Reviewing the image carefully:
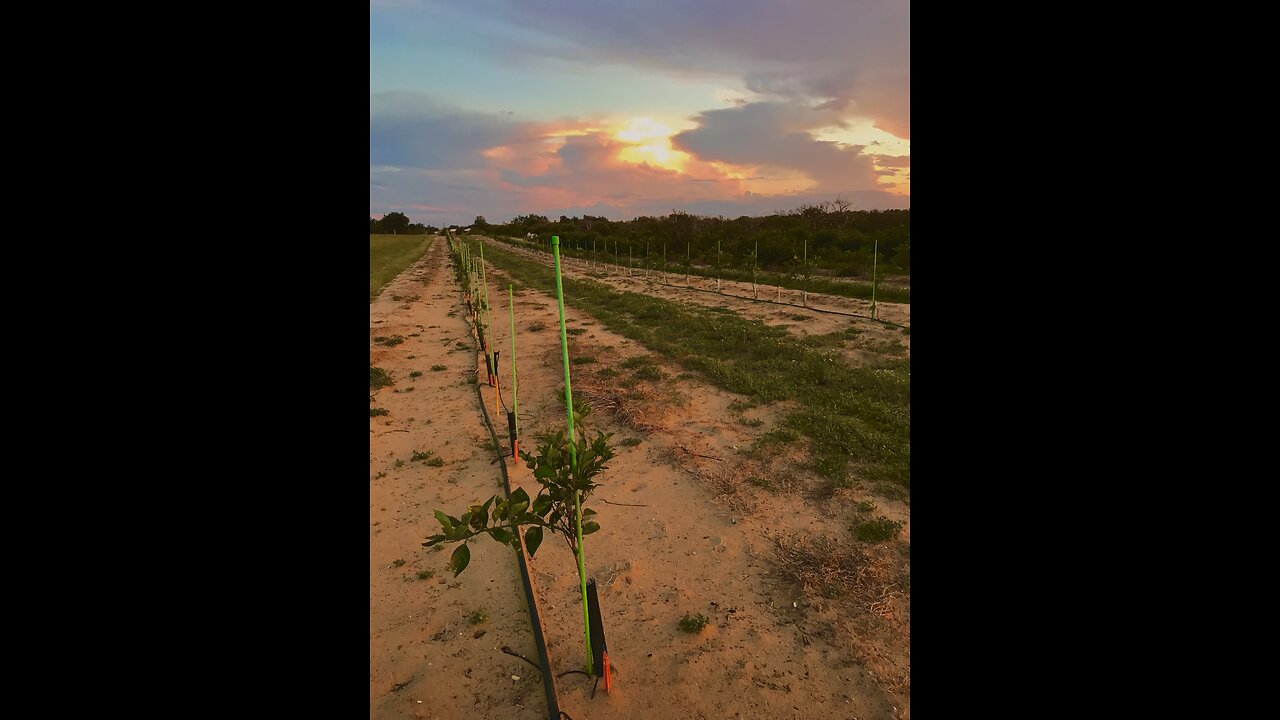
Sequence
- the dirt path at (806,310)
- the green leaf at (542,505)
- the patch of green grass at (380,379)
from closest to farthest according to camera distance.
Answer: the green leaf at (542,505)
the patch of green grass at (380,379)
the dirt path at (806,310)

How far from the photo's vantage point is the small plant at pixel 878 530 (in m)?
3.85

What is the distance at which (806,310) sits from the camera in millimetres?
13281

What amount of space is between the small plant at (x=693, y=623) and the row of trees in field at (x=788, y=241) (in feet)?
34.1

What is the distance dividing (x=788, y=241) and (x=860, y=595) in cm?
2636

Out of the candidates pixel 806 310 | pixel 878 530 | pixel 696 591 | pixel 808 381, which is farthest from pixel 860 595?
pixel 806 310

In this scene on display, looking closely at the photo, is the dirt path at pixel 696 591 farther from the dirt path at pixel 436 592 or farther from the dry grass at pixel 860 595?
the dirt path at pixel 436 592

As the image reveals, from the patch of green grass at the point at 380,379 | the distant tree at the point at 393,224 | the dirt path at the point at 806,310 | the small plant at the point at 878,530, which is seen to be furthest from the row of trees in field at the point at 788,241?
the distant tree at the point at 393,224

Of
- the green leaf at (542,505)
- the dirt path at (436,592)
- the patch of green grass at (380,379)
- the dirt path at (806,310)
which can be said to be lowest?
the dirt path at (436,592)

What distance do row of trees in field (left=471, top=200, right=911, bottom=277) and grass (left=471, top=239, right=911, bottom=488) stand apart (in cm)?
366

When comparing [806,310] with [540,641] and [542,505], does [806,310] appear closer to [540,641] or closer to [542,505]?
[540,641]
